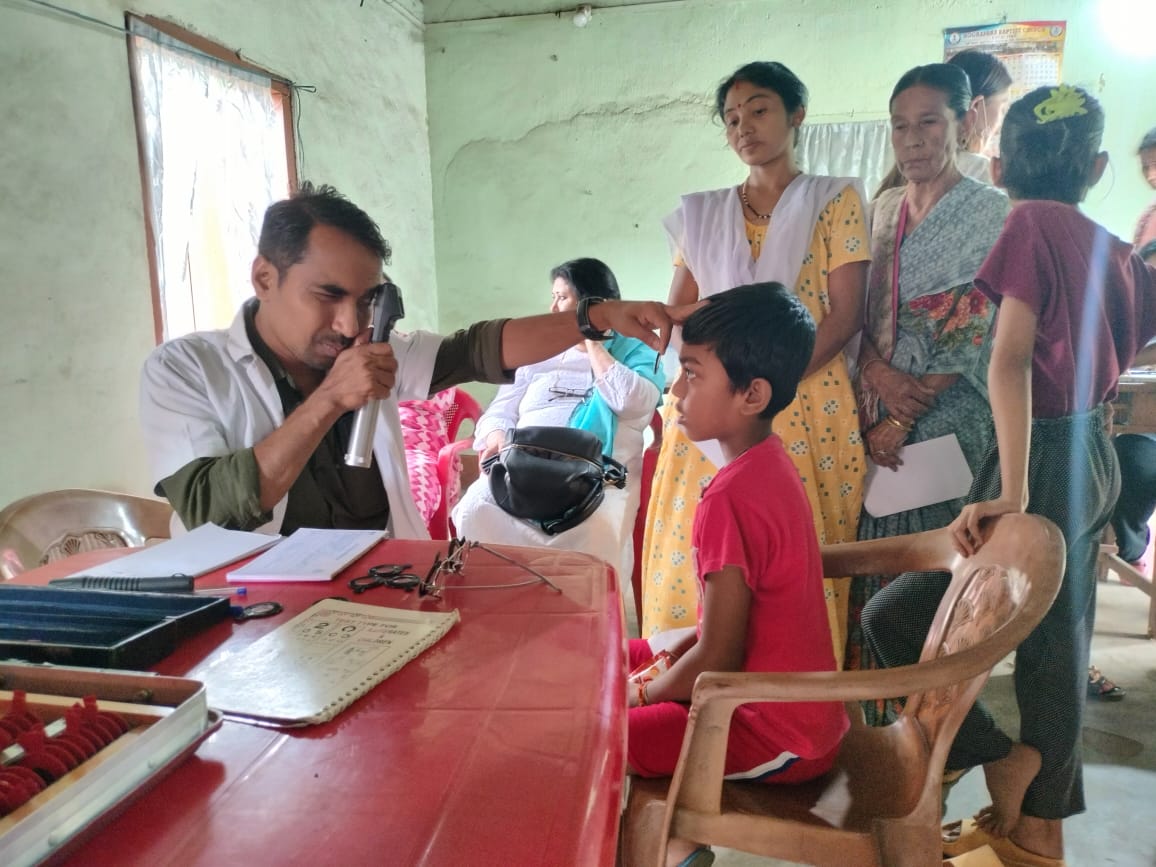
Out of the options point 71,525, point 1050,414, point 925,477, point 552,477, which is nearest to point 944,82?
point 1050,414

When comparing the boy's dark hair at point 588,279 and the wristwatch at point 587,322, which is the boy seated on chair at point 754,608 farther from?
the boy's dark hair at point 588,279

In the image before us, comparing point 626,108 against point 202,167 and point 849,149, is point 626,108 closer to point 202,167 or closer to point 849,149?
point 849,149

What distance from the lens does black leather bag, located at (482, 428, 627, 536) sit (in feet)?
7.91

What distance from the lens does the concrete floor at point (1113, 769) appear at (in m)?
1.69

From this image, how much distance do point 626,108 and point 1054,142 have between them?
335 cm

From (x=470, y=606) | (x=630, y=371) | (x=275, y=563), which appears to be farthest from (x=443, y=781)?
(x=630, y=371)

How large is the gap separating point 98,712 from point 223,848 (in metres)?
0.17

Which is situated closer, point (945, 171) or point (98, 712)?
point (98, 712)

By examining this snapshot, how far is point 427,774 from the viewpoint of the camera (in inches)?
24.4

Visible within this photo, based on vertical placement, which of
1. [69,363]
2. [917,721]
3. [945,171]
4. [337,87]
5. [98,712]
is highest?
[337,87]

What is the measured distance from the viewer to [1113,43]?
12.9 ft

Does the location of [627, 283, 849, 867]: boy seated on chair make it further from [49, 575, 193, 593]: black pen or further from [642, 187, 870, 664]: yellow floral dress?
[49, 575, 193, 593]: black pen

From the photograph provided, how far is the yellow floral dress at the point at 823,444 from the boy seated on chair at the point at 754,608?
0.44 metres

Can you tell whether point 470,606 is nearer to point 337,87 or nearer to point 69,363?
point 69,363
